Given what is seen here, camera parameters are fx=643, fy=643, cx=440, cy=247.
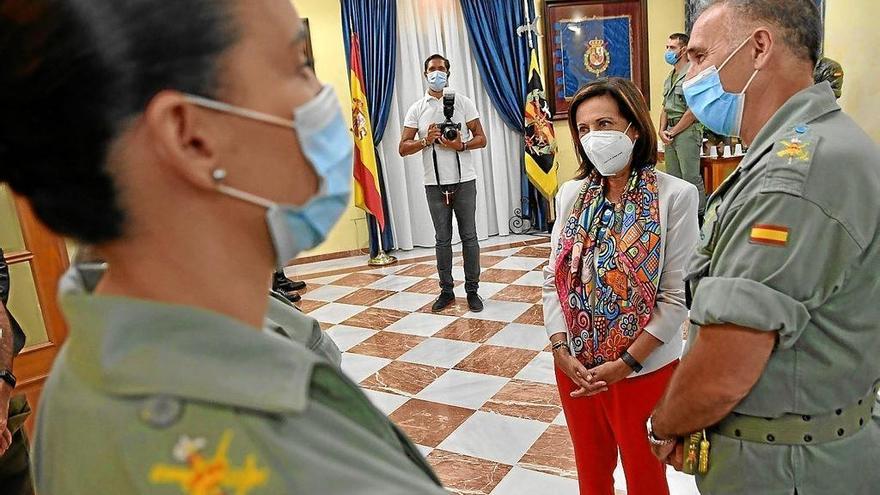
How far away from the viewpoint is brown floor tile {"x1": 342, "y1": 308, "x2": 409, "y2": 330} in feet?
14.0

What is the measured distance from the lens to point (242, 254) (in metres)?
0.55

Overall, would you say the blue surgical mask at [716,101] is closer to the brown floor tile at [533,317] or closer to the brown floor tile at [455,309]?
the brown floor tile at [533,317]

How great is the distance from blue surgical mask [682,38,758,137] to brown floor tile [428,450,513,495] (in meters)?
1.51

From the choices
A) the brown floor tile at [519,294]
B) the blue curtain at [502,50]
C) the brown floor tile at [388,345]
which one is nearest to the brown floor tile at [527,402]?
the brown floor tile at [388,345]

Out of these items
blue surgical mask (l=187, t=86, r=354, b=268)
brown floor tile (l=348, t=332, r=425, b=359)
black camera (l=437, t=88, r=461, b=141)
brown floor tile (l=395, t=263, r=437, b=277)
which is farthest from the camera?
brown floor tile (l=395, t=263, r=437, b=277)

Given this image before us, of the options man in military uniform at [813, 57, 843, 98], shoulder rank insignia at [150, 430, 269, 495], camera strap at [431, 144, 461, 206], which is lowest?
camera strap at [431, 144, 461, 206]

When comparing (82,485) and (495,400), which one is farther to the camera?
(495,400)

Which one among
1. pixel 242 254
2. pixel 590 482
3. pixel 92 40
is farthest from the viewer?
pixel 590 482

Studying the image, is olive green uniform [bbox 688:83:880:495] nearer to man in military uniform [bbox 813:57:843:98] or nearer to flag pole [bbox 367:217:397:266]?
man in military uniform [bbox 813:57:843:98]

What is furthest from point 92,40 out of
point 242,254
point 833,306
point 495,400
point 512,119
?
point 512,119

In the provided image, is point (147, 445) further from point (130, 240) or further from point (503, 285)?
point (503, 285)

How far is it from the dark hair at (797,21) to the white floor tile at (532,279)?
143 inches

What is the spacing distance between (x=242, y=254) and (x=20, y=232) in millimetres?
2358

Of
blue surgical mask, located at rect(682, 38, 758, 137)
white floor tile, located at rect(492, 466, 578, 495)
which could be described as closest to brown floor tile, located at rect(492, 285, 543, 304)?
white floor tile, located at rect(492, 466, 578, 495)
